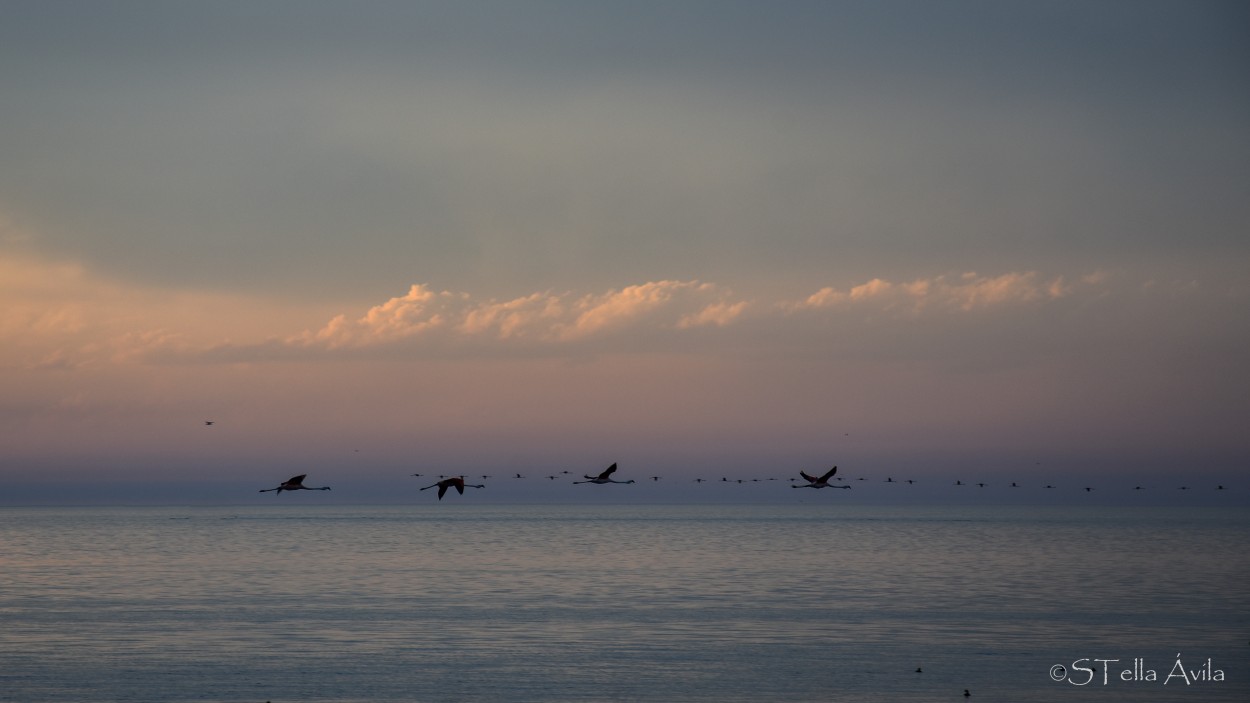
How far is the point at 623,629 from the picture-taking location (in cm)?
4941

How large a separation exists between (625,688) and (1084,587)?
42198 mm

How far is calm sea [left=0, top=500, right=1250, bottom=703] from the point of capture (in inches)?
1481

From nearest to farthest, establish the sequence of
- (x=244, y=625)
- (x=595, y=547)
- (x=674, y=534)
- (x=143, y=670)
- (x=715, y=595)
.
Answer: (x=143, y=670), (x=244, y=625), (x=715, y=595), (x=595, y=547), (x=674, y=534)

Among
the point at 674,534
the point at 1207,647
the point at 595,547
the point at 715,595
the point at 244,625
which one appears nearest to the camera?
the point at 1207,647

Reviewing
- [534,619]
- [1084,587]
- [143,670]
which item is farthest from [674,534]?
[143,670]

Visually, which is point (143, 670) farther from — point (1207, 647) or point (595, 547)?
point (595, 547)

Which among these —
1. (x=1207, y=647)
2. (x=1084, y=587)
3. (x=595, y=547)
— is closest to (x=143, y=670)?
(x=1207, y=647)

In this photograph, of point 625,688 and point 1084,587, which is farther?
point 1084,587

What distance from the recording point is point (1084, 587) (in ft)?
229

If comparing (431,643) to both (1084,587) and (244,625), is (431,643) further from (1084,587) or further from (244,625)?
(1084,587)

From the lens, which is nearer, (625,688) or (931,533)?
(625,688)

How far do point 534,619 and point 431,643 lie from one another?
8.07 meters

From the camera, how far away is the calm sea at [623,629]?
1481 inches

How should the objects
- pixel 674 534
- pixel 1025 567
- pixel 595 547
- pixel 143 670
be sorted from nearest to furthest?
1. pixel 143 670
2. pixel 1025 567
3. pixel 595 547
4. pixel 674 534
